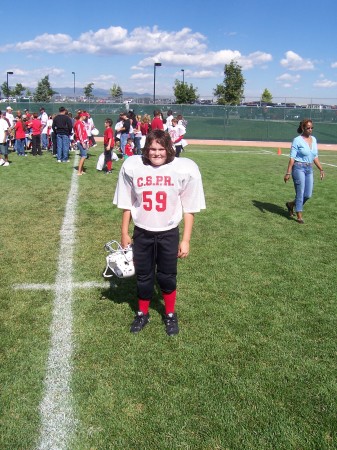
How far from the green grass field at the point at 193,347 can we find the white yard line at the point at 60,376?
0.12 feet

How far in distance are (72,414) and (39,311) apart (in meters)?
1.59

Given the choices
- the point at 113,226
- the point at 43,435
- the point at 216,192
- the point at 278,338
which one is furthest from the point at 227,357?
the point at 216,192

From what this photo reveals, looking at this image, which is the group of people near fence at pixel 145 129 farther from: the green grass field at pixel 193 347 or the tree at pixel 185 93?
the tree at pixel 185 93

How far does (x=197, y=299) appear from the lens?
4.59 m

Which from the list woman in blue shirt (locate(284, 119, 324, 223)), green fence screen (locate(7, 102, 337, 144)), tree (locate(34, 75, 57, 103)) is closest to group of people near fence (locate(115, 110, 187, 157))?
woman in blue shirt (locate(284, 119, 324, 223))

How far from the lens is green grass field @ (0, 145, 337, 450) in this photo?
2.75 meters

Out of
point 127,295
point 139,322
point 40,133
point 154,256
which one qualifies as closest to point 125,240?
point 154,256

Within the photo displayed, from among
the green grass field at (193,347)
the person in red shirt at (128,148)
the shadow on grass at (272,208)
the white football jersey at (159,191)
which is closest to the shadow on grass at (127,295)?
the green grass field at (193,347)

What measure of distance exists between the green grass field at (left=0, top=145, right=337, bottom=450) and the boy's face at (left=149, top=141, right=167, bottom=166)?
1608 millimetres

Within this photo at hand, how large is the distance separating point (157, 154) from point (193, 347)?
5.66 feet

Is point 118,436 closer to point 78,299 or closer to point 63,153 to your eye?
point 78,299

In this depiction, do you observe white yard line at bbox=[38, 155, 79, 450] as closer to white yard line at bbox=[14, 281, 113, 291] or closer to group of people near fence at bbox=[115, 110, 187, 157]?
white yard line at bbox=[14, 281, 113, 291]

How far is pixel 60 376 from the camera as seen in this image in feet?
10.7

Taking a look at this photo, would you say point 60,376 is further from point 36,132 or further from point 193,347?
point 36,132
